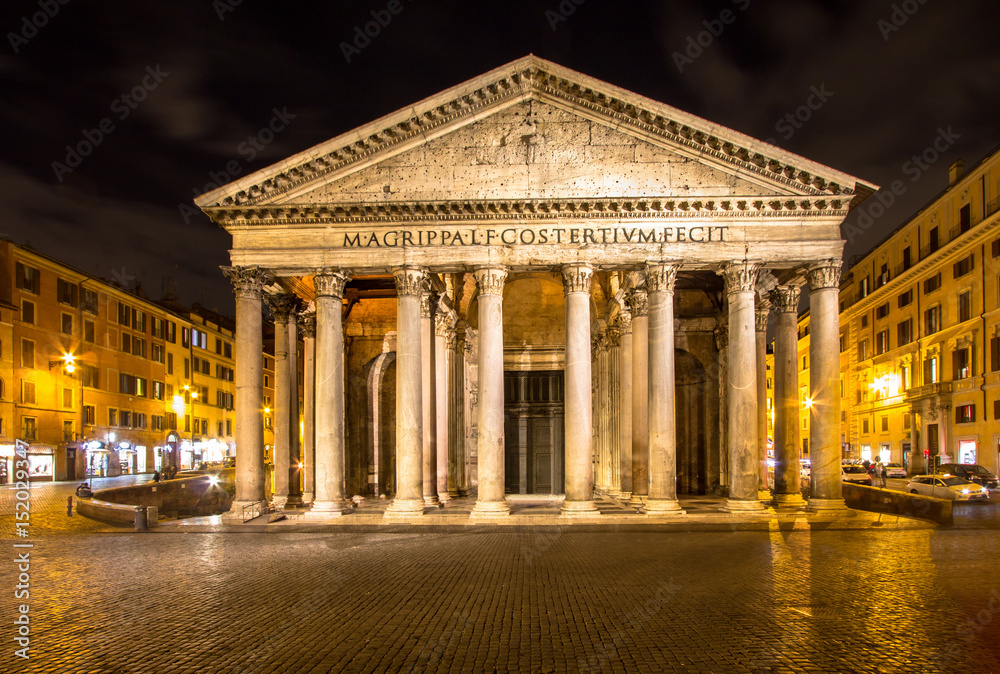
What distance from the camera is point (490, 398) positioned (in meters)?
21.0

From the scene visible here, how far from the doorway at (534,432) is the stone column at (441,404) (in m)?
4.62

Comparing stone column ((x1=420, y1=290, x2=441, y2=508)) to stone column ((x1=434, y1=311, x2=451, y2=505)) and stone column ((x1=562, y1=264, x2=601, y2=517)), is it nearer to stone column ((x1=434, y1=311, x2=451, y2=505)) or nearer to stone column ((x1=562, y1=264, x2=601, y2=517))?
stone column ((x1=434, y1=311, x2=451, y2=505))

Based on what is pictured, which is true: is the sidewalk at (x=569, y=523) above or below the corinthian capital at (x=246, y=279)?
below

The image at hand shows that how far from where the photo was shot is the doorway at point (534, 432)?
98.7 ft

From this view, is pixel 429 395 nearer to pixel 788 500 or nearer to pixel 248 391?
pixel 248 391

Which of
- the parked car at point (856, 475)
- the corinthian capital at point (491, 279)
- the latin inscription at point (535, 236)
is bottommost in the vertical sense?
the parked car at point (856, 475)

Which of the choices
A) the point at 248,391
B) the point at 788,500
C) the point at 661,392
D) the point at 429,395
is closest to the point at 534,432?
the point at 429,395

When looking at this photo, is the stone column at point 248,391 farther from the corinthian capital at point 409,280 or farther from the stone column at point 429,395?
the stone column at point 429,395

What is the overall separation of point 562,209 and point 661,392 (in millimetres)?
6013

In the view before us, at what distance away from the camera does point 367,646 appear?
339 inches

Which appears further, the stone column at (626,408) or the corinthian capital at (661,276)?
the stone column at (626,408)

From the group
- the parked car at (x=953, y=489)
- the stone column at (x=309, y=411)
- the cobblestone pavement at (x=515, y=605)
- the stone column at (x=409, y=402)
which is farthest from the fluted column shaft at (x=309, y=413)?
the parked car at (x=953, y=489)

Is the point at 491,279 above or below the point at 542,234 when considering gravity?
below

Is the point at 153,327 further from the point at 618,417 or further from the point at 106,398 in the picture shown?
the point at 618,417
